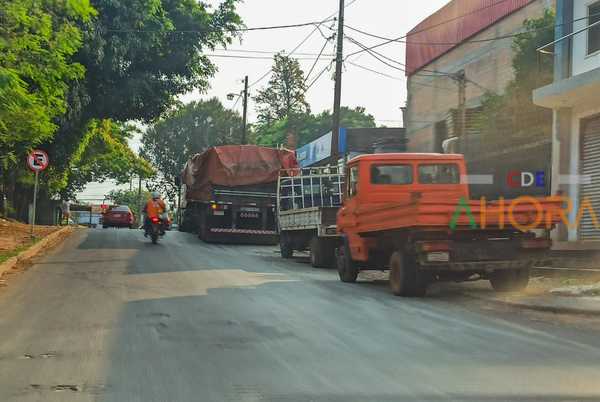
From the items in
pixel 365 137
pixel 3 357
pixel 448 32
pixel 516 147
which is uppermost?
pixel 448 32

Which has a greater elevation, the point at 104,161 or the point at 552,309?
the point at 104,161

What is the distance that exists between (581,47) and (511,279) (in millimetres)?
8590

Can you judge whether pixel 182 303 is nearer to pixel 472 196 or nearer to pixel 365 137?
pixel 472 196

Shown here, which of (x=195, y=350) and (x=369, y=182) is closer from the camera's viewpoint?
(x=195, y=350)

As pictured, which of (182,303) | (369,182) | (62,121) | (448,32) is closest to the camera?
(182,303)

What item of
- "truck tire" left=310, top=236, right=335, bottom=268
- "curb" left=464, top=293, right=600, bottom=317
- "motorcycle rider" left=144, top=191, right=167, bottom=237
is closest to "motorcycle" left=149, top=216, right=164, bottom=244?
"motorcycle rider" left=144, top=191, right=167, bottom=237

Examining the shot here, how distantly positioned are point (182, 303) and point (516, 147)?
1846 centimetres

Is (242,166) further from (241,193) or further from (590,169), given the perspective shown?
(590,169)

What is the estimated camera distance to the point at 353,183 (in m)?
14.5

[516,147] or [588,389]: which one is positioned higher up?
[516,147]

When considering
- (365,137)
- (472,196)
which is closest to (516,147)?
(472,196)

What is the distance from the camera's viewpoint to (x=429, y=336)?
26.0 ft

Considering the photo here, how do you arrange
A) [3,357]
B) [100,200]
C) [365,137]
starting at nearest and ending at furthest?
[3,357], [365,137], [100,200]

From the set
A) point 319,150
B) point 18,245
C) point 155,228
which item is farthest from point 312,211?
point 319,150
